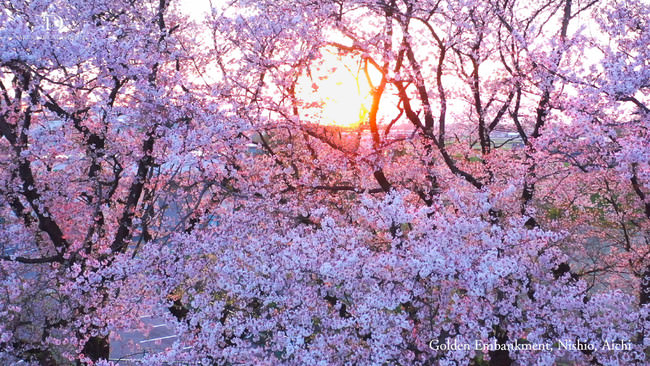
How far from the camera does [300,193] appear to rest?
10.8 metres

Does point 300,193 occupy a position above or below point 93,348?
above

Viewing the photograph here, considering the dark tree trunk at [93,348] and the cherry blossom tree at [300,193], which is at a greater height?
the cherry blossom tree at [300,193]

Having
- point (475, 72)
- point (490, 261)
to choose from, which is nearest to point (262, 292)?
point (490, 261)

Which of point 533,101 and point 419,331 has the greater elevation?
point 533,101

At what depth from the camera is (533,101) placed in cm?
1155

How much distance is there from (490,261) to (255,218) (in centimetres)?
546

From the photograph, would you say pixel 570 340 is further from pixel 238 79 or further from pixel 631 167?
pixel 238 79

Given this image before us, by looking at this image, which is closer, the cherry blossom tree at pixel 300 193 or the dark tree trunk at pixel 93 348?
the cherry blossom tree at pixel 300 193

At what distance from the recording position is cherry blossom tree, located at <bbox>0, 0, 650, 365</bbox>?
5.89 meters

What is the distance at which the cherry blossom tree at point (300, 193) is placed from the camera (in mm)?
5887

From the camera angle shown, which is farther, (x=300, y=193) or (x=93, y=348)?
(x=300, y=193)

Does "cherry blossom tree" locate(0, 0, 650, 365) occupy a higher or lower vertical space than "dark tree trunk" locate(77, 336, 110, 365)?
higher

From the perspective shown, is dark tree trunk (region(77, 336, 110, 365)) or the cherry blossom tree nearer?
the cherry blossom tree

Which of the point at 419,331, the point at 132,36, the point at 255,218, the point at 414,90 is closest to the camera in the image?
the point at 419,331
